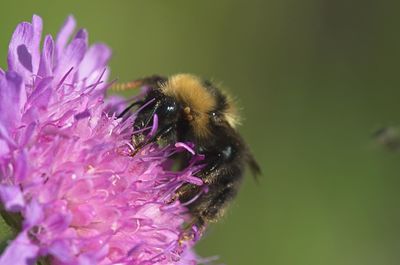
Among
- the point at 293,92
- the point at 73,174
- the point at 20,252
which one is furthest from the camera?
the point at 293,92

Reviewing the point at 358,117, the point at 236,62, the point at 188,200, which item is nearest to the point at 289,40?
the point at 236,62

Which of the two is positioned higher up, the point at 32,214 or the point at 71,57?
the point at 71,57

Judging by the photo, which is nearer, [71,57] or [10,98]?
[10,98]

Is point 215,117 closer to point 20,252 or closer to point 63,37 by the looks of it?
point 63,37

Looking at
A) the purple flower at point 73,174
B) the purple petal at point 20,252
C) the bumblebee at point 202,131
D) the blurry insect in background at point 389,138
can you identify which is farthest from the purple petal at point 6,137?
the blurry insect in background at point 389,138

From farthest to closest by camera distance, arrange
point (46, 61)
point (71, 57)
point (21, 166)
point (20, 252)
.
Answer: point (71, 57)
point (46, 61)
point (21, 166)
point (20, 252)

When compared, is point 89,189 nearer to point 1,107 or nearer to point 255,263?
point 1,107

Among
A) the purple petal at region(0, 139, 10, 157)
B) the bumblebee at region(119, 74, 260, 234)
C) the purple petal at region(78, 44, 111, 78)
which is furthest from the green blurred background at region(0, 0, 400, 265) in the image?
the purple petal at region(0, 139, 10, 157)

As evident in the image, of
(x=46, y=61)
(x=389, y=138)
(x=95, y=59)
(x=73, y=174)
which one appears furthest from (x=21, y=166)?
(x=389, y=138)
